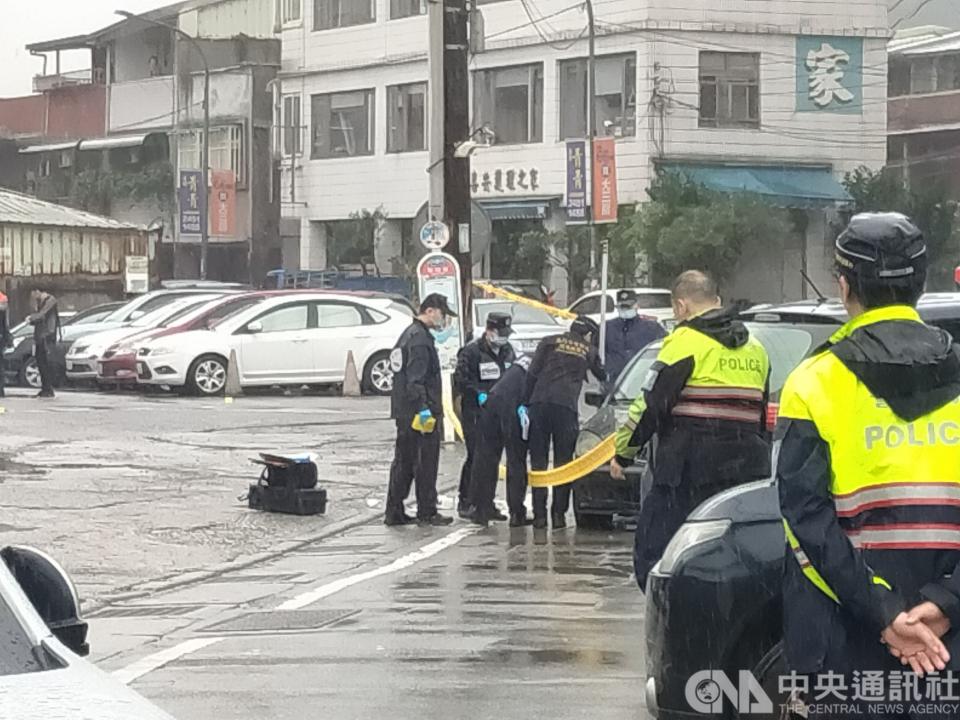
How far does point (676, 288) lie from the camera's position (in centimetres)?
903

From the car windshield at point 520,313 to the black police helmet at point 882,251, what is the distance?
24748 mm

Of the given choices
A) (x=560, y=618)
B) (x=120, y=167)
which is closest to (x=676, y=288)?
(x=560, y=618)

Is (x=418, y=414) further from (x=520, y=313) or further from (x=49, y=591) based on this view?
(x=520, y=313)

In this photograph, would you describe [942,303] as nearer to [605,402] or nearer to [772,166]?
[605,402]

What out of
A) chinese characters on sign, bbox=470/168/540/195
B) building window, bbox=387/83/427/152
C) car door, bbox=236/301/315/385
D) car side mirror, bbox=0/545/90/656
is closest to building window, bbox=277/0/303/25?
building window, bbox=387/83/427/152

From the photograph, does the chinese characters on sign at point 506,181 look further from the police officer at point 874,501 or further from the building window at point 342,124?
the police officer at point 874,501

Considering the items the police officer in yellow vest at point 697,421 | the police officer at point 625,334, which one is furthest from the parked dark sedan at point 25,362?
the police officer in yellow vest at point 697,421

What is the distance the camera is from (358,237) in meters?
51.7

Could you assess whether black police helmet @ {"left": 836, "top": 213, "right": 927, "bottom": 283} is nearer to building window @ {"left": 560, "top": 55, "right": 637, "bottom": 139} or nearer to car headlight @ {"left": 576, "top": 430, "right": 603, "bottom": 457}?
car headlight @ {"left": 576, "top": 430, "right": 603, "bottom": 457}

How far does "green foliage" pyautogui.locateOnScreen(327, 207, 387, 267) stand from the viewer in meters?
51.5

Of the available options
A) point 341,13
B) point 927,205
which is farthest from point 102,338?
point 341,13

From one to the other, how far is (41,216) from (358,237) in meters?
9.81

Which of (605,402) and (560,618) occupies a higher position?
(605,402)

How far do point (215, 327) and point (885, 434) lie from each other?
81.7 feet
